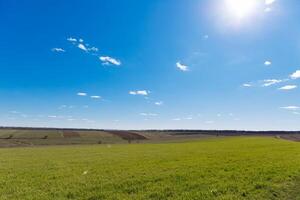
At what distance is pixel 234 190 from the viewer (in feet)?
41.2

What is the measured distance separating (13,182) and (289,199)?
14906 millimetres

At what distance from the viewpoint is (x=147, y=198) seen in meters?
11.5

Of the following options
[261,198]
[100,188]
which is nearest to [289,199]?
[261,198]

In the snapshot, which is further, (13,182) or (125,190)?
(13,182)

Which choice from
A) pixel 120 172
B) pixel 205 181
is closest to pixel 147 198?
pixel 205 181

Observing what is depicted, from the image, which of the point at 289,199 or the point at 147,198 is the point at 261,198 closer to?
the point at 289,199

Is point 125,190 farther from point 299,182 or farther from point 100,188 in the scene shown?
point 299,182

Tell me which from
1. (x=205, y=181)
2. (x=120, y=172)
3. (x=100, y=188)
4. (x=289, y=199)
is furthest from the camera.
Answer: (x=120, y=172)

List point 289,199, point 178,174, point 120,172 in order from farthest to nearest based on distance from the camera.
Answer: point 120,172 < point 178,174 < point 289,199

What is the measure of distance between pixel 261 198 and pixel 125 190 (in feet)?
21.1

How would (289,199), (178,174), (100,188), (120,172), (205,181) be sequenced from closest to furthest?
(289,199)
(100,188)
(205,181)
(178,174)
(120,172)

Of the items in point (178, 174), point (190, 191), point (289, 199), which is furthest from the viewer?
point (178, 174)

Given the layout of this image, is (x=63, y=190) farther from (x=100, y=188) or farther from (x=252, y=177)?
(x=252, y=177)

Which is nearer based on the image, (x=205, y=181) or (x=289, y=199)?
(x=289, y=199)
